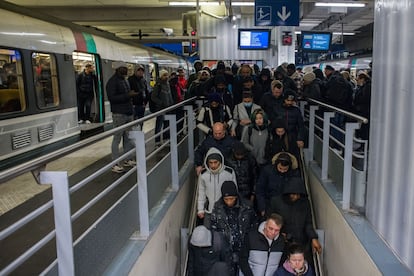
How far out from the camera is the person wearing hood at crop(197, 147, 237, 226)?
15.7 ft

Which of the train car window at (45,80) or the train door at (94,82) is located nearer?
the train car window at (45,80)

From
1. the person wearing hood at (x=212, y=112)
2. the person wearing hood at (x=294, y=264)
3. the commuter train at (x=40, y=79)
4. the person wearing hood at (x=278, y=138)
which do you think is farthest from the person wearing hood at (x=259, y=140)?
the commuter train at (x=40, y=79)

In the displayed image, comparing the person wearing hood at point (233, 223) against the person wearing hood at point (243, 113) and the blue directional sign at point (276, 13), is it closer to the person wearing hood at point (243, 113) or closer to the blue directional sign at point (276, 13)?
the person wearing hood at point (243, 113)

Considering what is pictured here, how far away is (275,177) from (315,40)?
1307 centimetres

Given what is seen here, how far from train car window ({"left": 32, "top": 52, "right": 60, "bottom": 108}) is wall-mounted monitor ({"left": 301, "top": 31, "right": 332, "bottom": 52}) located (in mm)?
11441

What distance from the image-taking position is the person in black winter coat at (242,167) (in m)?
5.25

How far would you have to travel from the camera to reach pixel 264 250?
4.14m

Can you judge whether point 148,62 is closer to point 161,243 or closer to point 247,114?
point 247,114

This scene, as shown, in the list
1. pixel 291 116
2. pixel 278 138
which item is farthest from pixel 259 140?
pixel 291 116

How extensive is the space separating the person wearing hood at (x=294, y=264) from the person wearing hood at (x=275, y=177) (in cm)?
97

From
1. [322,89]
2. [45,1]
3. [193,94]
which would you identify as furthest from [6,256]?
[45,1]

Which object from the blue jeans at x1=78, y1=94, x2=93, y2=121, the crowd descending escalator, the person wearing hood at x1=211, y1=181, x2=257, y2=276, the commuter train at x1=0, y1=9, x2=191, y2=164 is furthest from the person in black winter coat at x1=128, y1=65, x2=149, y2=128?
the crowd descending escalator

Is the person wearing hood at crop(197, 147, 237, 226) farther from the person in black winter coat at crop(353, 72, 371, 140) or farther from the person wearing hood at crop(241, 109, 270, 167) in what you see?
the person in black winter coat at crop(353, 72, 371, 140)

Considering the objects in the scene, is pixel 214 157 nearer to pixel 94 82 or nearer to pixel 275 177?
pixel 275 177
